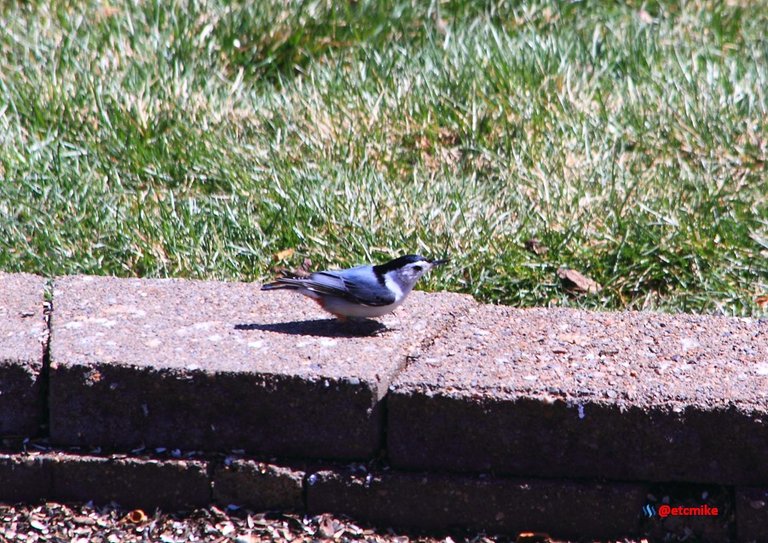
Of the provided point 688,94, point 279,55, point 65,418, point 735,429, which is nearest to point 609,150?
point 688,94

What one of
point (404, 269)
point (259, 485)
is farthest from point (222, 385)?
point (404, 269)

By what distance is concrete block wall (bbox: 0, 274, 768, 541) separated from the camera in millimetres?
2551

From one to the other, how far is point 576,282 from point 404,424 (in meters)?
1.34

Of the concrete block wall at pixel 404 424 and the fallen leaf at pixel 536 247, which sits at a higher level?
the fallen leaf at pixel 536 247

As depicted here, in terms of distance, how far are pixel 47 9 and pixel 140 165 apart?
4.99ft

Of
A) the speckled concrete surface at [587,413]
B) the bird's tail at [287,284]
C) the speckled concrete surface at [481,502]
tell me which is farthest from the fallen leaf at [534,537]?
the bird's tail at [287,284]

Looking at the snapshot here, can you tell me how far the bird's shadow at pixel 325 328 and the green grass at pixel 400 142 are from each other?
700 mm

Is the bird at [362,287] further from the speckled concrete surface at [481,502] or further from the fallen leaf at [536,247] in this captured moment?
the fallen leaf at [536,247]

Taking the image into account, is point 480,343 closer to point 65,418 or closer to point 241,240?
point 65,418

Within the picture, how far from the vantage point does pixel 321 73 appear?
502 cm

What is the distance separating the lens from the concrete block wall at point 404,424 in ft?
8.37

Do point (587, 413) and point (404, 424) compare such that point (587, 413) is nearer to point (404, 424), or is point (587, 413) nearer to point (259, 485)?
point (404, 424)

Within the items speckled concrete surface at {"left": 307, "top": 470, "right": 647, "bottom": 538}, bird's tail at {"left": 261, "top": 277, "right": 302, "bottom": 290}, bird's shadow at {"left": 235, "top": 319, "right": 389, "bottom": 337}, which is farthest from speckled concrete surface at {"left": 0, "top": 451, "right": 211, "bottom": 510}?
bird's tail at {"left": 261, "top": 277, "right": 302, "bottom": 290}

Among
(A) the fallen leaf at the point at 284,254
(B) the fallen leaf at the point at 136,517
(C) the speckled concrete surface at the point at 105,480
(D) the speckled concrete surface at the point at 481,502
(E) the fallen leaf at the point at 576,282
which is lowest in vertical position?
(B) the fallen leaf at the point at 136,517
